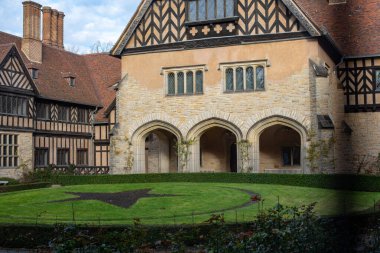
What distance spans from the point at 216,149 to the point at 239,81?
530 cm

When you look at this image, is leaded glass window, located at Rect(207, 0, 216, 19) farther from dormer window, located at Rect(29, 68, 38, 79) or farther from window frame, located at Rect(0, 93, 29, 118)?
dormer window, located at Rect(29, 68, 38, 79)

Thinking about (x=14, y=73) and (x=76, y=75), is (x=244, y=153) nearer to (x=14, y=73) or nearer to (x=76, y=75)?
(x=14, y=73)

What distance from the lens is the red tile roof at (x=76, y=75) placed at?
99.5ft

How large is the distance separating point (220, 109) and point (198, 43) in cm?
334

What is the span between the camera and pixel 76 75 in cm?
3350

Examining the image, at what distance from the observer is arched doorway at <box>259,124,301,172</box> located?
26.5 m

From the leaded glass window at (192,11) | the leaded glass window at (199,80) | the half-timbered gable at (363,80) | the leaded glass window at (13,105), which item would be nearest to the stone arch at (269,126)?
the leaded glass window at (199,80)

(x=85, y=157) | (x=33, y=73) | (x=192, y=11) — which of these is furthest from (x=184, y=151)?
(x=33, y=73)

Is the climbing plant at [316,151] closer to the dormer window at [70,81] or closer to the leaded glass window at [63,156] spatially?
the leaded glass window at [63,156]

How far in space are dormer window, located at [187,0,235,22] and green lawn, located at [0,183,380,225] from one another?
8.12 metres

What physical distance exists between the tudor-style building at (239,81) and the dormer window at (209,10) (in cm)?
5

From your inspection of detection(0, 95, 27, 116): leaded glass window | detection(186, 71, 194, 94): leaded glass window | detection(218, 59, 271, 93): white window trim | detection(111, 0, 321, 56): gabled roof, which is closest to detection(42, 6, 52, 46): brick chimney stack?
detection(0, 95, 27, 116): leaded glass window

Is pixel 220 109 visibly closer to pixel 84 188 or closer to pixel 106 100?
pixel 84 188

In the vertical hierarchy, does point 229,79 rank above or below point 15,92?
above
